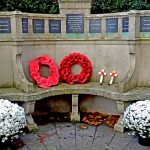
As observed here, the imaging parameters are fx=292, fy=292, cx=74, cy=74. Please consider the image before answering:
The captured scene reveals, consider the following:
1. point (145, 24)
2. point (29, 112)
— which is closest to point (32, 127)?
point (29, 112)

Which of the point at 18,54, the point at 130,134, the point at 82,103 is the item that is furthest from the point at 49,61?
the point at 130,134

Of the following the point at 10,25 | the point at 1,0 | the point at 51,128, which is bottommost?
the point at 51,128

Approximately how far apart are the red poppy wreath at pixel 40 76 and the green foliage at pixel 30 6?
7.02ft

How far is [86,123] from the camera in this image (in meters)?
6.26

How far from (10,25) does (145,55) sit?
295cm

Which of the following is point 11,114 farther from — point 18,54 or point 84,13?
point 84,13

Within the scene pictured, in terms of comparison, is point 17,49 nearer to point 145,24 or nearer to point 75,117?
point 75,117

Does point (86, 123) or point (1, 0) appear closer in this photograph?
point (86, 123)

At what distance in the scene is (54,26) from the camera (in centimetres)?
689

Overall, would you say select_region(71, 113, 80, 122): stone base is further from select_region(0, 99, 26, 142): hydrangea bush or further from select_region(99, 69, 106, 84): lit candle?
select_region(0, 99, 26, 142): hydrangea bush

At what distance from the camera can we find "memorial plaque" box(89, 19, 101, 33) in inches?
265

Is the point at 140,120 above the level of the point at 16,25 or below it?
below

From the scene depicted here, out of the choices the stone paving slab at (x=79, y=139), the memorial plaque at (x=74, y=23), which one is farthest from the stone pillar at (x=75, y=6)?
the stone paving slab at (x=79, y=139)

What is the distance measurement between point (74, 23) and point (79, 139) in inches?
112
